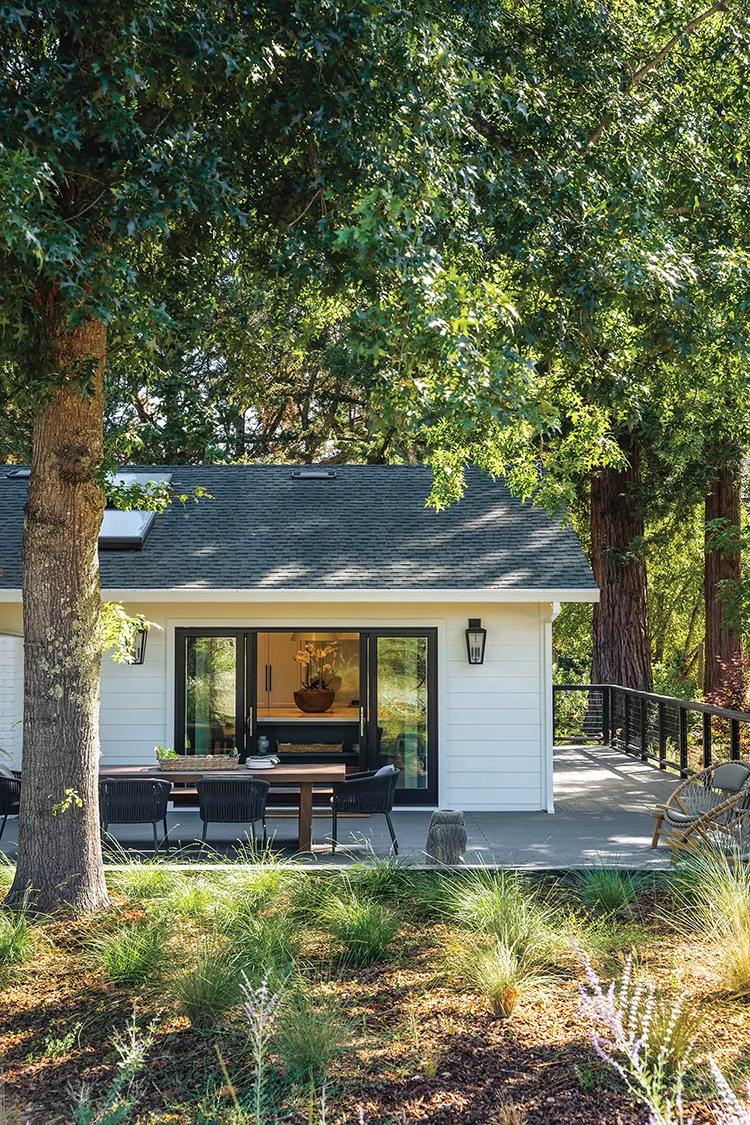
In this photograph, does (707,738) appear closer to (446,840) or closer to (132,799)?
(446,840)

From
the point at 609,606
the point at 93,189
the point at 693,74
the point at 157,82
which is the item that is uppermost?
the point at 693,74

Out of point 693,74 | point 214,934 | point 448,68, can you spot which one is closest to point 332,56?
point 448,68

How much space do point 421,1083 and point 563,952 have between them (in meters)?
1.32

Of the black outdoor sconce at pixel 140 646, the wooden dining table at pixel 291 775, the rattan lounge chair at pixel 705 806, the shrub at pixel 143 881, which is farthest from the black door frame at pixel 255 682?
the shrub at pixel 143 881

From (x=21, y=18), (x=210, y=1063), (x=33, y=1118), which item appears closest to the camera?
(x=33, y=1118)

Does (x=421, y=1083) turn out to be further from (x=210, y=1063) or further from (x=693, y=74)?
(x=693, y=74)

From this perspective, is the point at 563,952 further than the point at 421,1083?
Yes

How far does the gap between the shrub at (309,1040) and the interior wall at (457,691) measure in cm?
715

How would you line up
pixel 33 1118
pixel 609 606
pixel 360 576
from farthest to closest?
pixel 609 606 < pixel 360 576 < pixel 33 1118

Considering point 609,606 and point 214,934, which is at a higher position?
point 609,606

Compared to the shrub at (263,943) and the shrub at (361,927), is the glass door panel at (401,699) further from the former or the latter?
the shrub at (263,943)

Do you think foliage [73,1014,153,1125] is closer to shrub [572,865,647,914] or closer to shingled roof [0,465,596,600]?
shrub [572,865,647,914]

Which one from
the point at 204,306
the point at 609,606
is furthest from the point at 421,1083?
the point at 609,606

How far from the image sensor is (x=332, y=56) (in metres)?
5.48
